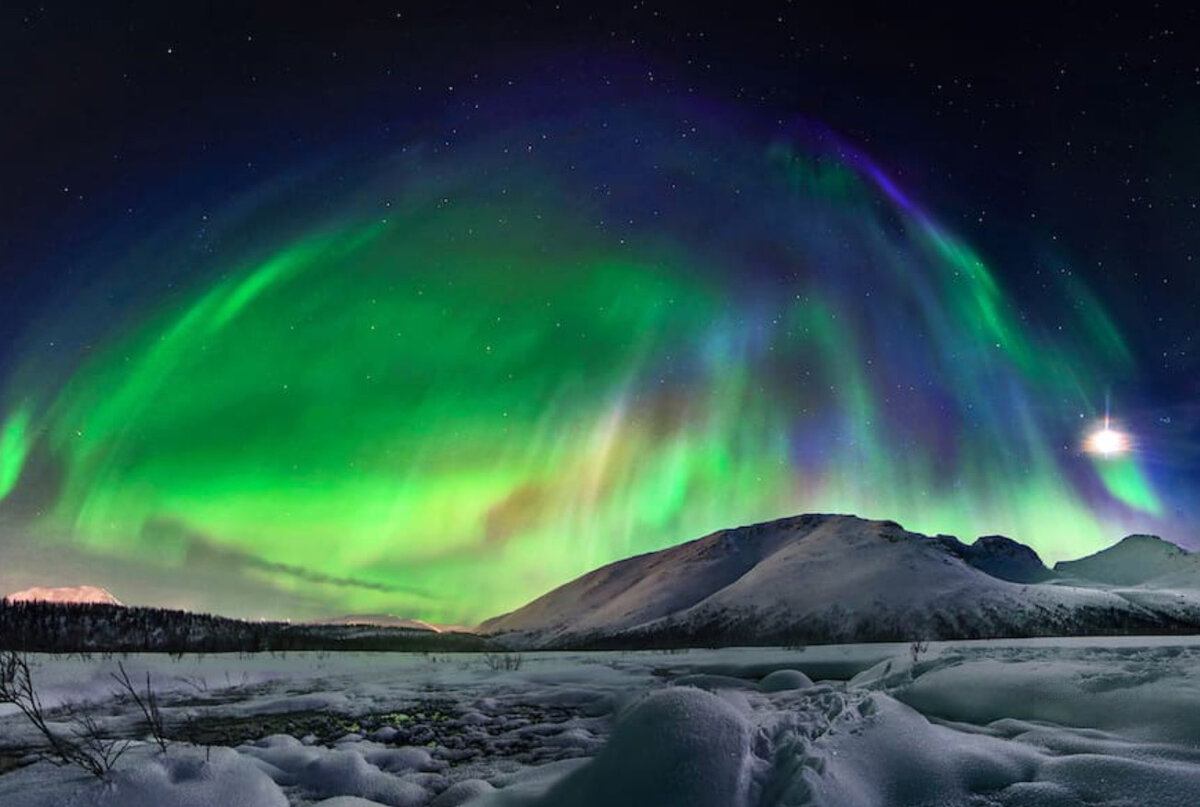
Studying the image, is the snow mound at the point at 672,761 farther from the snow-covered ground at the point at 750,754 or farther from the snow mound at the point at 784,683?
the snow mound at the point at 784,683

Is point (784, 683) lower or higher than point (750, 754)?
lower

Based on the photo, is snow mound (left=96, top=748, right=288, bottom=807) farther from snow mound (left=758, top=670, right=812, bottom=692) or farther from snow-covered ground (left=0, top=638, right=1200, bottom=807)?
snow mound (left=758, top=670, right=812, bottom=692)

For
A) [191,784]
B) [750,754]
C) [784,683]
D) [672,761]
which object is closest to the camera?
[672,761]

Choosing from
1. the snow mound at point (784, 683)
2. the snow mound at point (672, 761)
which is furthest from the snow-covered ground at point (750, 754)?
the snow mound at point (784, 683)


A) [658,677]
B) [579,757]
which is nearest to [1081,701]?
[579,757]

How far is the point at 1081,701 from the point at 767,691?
11.3 meters

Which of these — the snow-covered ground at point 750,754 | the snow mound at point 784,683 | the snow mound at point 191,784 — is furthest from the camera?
the snow mound at point 784,683

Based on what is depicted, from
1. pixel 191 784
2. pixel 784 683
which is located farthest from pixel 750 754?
pixel 784 683

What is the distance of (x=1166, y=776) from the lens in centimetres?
563

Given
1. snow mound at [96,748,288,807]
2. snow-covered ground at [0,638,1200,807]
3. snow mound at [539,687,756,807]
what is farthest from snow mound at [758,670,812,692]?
snow mound at [96,748,288,807]

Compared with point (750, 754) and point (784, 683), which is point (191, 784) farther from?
point (784, 683)

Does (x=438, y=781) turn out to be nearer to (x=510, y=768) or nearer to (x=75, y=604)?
(x=510, y=768)

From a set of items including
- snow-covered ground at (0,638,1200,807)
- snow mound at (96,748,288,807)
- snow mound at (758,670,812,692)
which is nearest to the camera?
snow-covered ground at (0,638,1200,807)

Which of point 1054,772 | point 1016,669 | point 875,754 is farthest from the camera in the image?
point 1016,669
